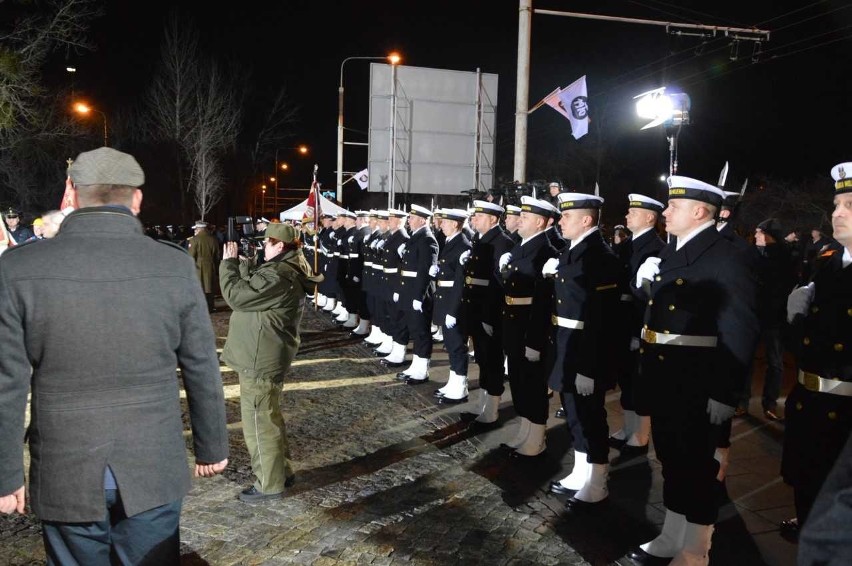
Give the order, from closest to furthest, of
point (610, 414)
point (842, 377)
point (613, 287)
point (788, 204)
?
point (842, 377) < point (613, 287) < point (610, 414) < point (788, 204)

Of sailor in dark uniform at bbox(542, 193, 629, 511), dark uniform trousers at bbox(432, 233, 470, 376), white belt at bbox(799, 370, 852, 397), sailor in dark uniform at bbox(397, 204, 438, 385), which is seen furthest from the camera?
sailor in dark uniform at bbox(397, 204, 438, 385)

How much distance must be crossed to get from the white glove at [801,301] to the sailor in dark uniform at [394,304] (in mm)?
6197

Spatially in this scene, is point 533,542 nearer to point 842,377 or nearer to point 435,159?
point 842,377

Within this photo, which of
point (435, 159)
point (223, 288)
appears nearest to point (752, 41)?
point (435, 159)

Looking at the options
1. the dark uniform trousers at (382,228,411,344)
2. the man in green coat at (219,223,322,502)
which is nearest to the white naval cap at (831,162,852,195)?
the man in green coat at (219,223,322,502)

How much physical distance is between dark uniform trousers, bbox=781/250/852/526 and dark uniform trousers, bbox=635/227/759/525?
1.19ft

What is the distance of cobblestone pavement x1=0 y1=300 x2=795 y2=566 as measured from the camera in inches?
166

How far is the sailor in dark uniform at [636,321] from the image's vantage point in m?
Answer: 6.29

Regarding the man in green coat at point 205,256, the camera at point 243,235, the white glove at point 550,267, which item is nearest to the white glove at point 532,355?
the white glove at point 550,267

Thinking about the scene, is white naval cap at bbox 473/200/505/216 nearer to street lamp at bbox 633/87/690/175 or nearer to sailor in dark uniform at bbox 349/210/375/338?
street lamp at bbox 633/87/690/175

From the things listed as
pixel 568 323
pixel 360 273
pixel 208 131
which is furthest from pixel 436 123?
pixel 208 131

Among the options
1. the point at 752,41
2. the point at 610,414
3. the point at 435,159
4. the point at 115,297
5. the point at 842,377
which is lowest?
the point at 610,414

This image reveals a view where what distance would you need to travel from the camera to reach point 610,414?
7590 millimetres

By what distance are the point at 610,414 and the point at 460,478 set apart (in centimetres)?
279
